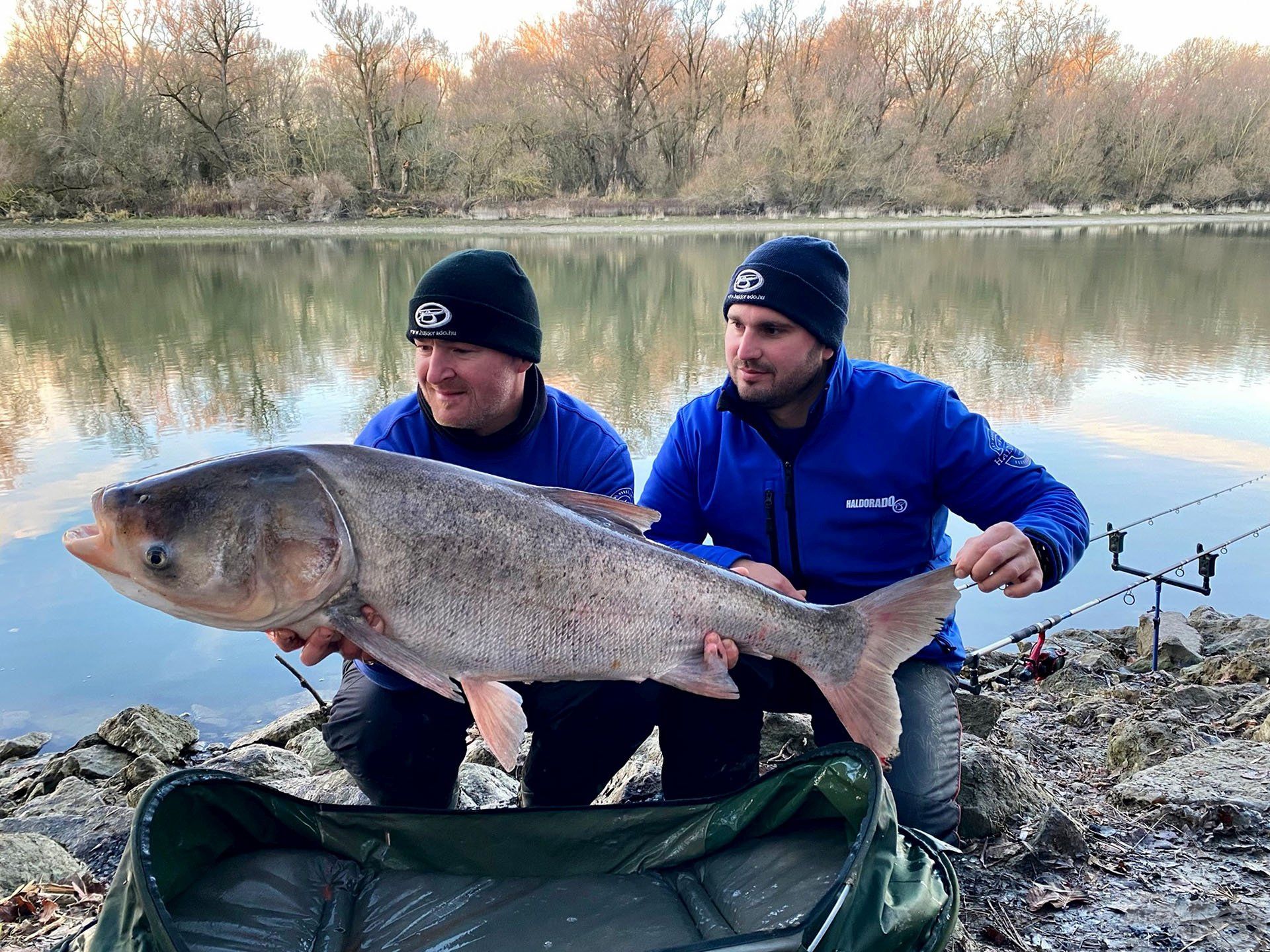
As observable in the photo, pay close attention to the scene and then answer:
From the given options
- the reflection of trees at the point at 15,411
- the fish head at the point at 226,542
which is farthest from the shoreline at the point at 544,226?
the fish head at the point at 226,542

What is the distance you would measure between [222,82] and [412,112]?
354 inches

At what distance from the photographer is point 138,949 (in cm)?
164

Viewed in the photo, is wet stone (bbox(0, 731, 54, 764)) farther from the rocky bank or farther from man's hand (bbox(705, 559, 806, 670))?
man's hand (bbox(705, 559, 806, 670))

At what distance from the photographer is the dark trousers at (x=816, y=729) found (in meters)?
2.50

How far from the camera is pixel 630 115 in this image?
52156mm

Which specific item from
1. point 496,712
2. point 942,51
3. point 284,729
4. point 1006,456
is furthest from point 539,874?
point 942,51

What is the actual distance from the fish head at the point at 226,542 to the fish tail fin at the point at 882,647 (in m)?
1.15

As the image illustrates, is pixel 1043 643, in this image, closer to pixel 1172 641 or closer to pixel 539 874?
pixel 1172 641

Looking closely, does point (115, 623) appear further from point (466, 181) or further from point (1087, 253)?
point (466, 181)

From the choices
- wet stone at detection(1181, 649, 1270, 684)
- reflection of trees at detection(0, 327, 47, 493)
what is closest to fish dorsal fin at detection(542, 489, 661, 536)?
wet stone at detection(1181, 649, 1270, 684)

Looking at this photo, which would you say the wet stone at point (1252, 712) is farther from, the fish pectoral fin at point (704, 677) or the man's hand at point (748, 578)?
the fish pectoral fin at point (704, 677)

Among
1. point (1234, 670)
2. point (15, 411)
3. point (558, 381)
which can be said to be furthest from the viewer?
point (558, 381)

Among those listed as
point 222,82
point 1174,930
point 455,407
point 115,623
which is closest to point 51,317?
point 115,623

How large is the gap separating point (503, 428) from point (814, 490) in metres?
0.91
